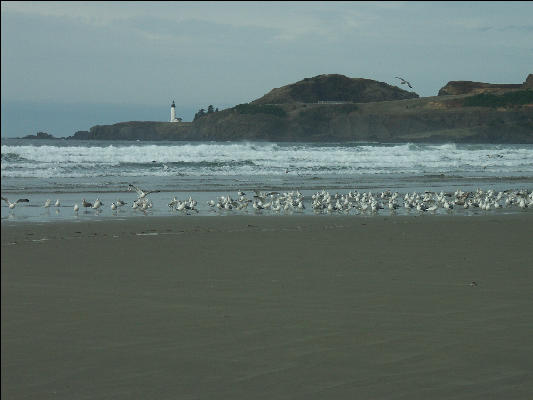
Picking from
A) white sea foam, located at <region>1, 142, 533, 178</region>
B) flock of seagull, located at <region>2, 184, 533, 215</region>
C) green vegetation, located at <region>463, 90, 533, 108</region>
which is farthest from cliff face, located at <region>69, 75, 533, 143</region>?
flock of seagull, located at <region>2, 184, 533, 215</region>

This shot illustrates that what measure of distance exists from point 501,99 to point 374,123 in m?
18.8

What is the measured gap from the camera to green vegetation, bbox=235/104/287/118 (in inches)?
4946

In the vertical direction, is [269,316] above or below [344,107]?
below

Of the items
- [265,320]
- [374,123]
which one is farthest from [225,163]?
[374,123]

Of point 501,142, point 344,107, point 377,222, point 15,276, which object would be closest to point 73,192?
point 377,222

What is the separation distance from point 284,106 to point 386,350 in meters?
127

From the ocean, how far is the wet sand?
15.6ft

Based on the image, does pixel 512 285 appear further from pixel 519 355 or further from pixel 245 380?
pixel 245 380

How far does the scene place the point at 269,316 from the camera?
19.8 feet

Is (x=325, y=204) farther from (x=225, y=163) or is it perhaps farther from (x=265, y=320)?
(x=225, y=163)

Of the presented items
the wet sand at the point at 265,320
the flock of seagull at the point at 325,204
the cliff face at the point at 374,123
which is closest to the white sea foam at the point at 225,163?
the flock of seagull at the point at 325,204

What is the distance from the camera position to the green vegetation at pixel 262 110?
12562cm

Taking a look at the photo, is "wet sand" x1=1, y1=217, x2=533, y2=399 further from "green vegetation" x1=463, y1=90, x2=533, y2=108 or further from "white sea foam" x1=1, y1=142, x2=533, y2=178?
"green vegetation" x1=463, y1=90, x2=533, y2=108

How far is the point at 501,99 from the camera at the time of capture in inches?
4596
